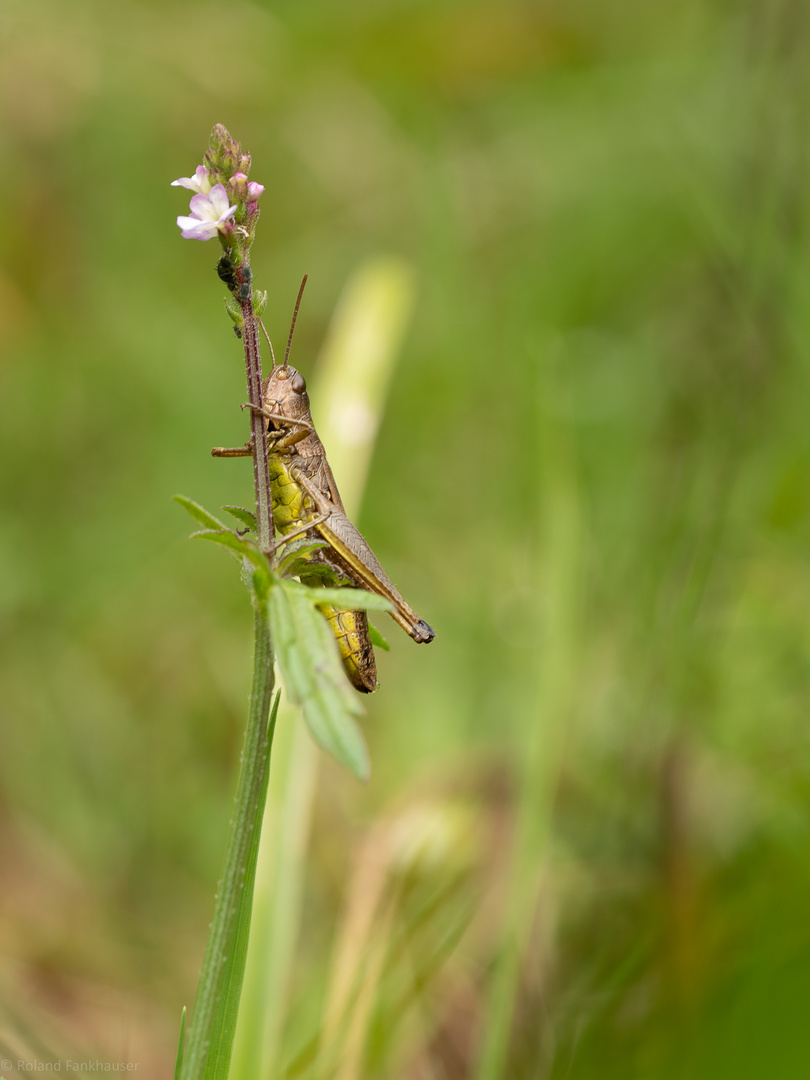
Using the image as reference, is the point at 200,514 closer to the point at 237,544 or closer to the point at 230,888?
the point at 237,544

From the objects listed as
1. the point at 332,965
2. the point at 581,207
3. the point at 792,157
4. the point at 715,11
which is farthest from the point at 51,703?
the point at 715,11

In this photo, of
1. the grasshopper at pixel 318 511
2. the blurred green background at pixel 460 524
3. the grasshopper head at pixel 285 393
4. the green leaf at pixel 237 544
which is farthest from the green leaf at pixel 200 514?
the grasshopper head at pixel 285 393

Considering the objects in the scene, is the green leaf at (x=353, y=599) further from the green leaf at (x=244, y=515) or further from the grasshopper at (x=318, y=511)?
the grasshopper at (x=318, y=511)

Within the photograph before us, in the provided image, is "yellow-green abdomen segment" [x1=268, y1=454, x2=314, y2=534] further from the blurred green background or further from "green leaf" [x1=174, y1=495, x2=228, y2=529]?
the blurred green background

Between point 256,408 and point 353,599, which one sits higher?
point 256,408

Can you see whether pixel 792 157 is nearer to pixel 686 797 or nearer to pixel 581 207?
pixel 581 207

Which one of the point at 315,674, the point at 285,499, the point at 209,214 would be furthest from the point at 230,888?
the point at 285,499
